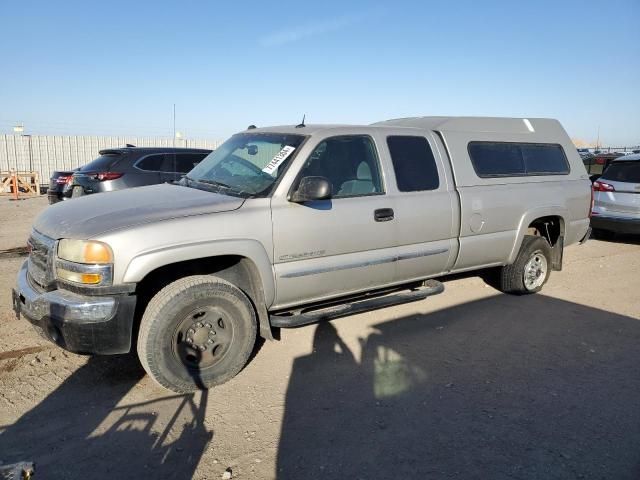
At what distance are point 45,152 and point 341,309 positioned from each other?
22184mm

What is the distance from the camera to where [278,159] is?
4.11 m

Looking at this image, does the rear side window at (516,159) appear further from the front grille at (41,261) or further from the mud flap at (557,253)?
the front grille at (41,261)

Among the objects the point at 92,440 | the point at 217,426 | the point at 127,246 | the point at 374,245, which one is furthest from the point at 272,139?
the point at 92,440

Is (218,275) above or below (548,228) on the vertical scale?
below

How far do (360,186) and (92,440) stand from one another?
278 centimetres

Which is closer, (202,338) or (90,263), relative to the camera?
(90,263)

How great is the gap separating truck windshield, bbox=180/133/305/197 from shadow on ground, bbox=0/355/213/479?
5.46 ft

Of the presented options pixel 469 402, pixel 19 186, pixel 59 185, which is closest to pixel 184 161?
pixel 59 185

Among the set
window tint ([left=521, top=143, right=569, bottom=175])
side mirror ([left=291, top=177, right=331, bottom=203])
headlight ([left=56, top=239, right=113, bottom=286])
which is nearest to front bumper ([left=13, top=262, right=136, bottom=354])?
headlight ([left=56, top=239, right=113, bottom=286])

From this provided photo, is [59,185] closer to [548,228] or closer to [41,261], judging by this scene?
[41,261]

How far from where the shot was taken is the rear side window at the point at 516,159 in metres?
5.28

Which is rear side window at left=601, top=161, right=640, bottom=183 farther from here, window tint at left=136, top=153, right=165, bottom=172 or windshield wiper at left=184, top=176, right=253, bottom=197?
window tint at left=136, top=153, right=165, bottom=172

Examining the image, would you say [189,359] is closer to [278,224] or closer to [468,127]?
[278,224]

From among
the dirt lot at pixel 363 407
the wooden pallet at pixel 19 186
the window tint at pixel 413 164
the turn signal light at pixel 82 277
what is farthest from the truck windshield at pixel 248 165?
the wooden pallet at pixel 19 186
